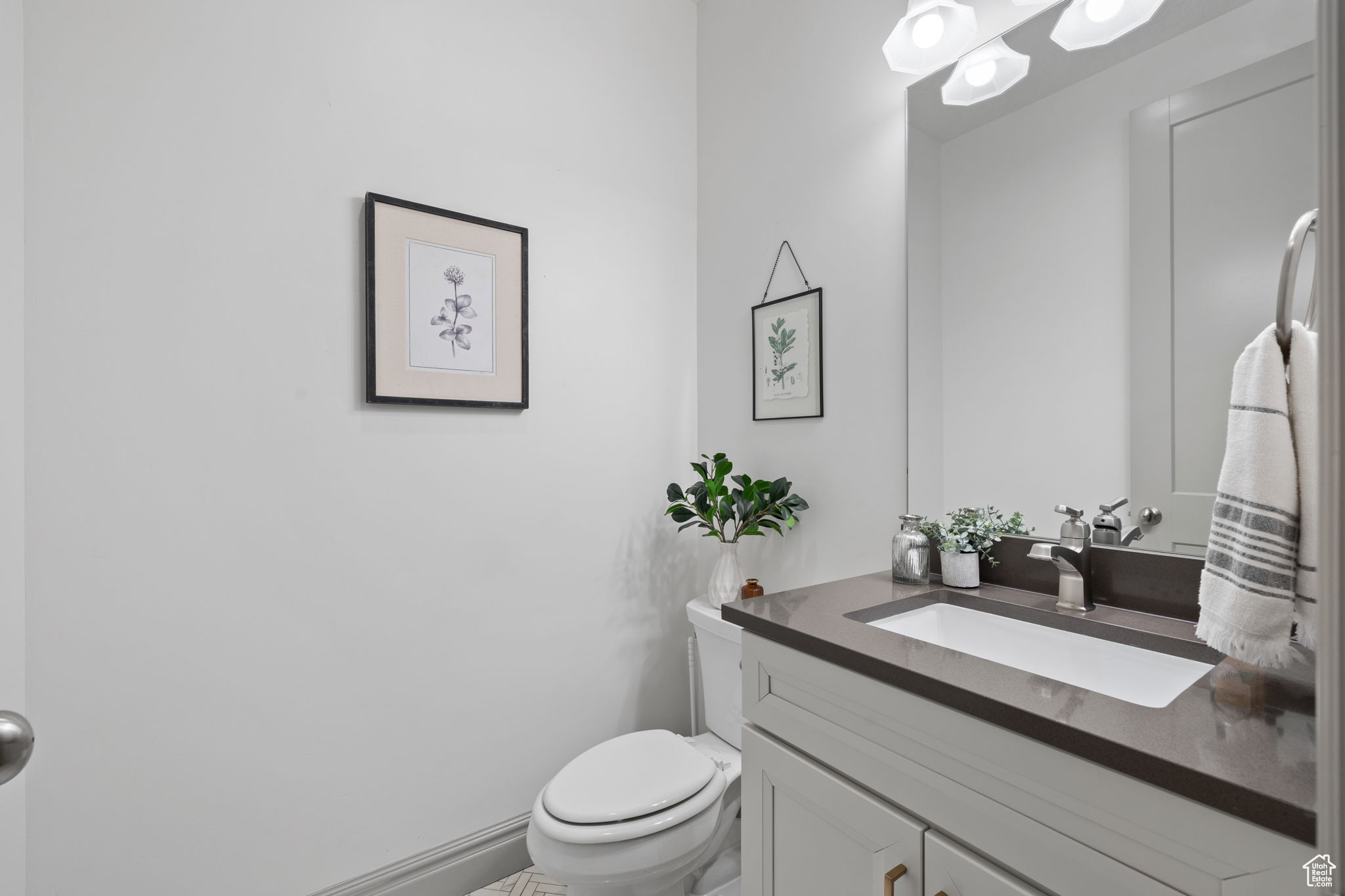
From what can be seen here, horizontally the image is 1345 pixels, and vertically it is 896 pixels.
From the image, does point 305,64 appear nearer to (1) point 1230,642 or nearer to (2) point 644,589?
(2) point 644,589

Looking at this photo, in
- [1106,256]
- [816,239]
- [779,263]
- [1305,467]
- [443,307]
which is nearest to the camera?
[1305,467]

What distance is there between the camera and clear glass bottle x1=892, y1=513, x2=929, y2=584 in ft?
4.17

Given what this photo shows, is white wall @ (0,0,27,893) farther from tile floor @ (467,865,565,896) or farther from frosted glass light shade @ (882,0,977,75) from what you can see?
frosted glass light shade @ (882,0,977,75)

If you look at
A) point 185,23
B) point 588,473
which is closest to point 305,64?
point 185,23

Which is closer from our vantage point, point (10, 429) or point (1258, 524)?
point (1258, 524)

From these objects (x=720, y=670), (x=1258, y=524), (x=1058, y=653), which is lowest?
(x=720, y=670)

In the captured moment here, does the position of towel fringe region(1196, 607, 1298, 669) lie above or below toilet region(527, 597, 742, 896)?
above

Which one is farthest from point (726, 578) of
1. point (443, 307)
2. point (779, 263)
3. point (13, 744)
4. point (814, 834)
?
point (13, 744)

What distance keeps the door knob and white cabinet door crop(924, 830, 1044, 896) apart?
90 centimetres

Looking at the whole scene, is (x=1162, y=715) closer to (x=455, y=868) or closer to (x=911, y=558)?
(x=911, y=558)

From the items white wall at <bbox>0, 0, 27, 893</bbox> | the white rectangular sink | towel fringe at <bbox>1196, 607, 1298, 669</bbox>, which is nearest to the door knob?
white wall at <bbox>0, 0, 27, 893</bbox>

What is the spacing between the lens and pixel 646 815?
4.02 feet

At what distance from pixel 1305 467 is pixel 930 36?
1.15 m

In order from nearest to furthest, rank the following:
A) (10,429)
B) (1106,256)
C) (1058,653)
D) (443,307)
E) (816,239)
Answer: (10,429), (1058,653), (1106,256), (443,307), (816,239)
